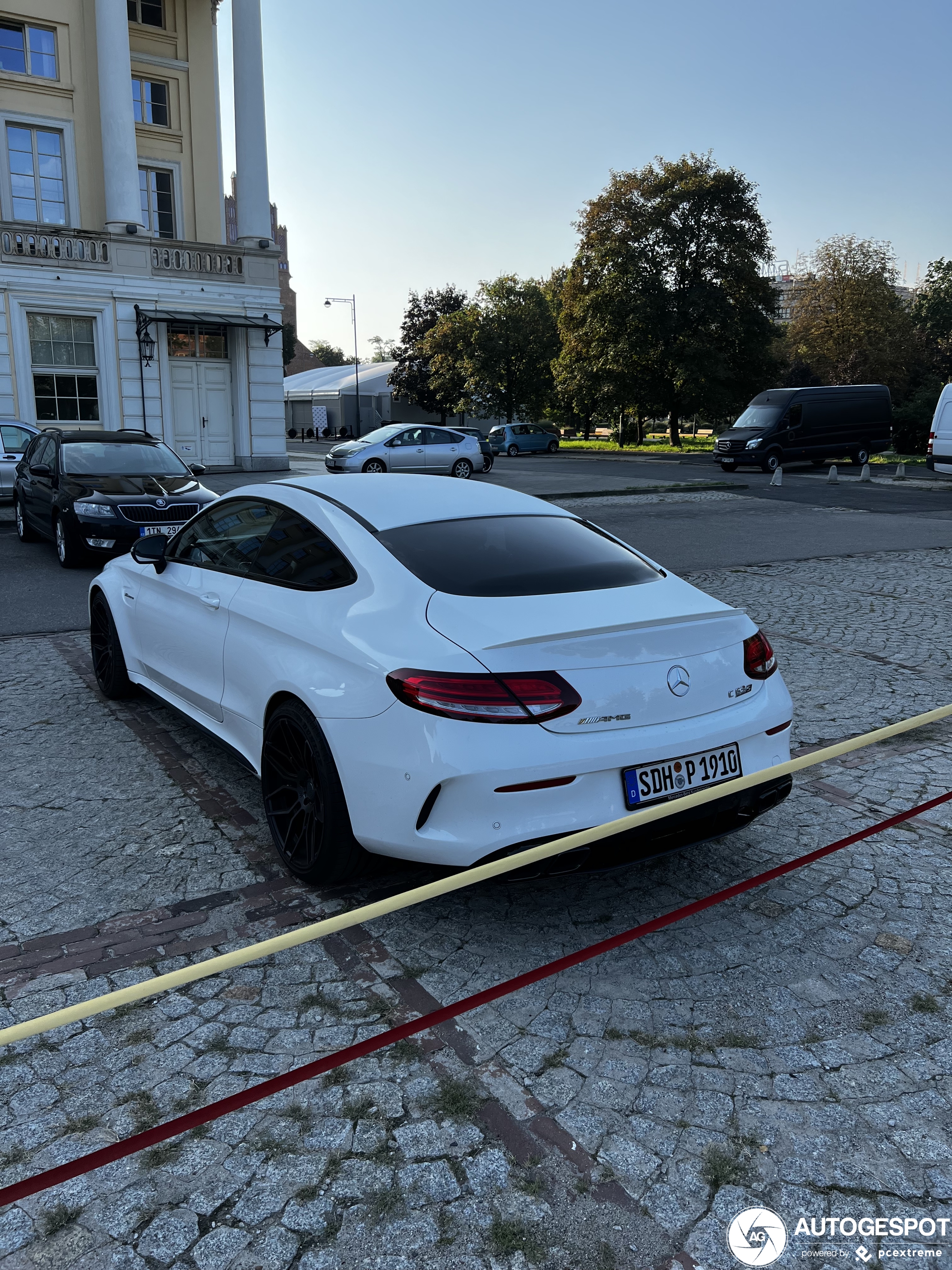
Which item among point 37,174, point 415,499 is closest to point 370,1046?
point 415,499

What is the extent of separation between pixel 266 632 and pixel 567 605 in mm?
1296

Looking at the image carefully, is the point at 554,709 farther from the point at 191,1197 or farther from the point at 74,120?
the point at 74,120

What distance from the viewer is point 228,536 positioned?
4988 mm

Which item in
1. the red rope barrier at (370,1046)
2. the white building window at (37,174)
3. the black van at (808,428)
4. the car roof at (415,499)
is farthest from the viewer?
the black van at (808,428)

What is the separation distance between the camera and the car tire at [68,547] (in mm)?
11750

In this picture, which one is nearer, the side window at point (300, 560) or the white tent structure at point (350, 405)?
the side window at point (300, 560)

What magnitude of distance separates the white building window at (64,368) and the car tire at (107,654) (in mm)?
20901

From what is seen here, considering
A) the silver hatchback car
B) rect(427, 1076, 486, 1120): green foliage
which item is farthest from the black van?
rect(427, 1076, 486, 1120): green foliage

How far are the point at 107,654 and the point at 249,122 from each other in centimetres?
2541

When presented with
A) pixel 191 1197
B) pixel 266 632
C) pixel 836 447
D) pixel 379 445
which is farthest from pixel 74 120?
pixel 191 1197

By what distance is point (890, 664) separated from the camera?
24.7ft

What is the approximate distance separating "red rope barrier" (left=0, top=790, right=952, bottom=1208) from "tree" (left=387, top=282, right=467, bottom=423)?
226 ft

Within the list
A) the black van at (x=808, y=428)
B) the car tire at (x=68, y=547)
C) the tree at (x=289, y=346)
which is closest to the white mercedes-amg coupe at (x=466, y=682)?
the car tire at (x=68, y=547)

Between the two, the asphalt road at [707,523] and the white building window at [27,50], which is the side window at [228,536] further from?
the white building window at [27,50]
